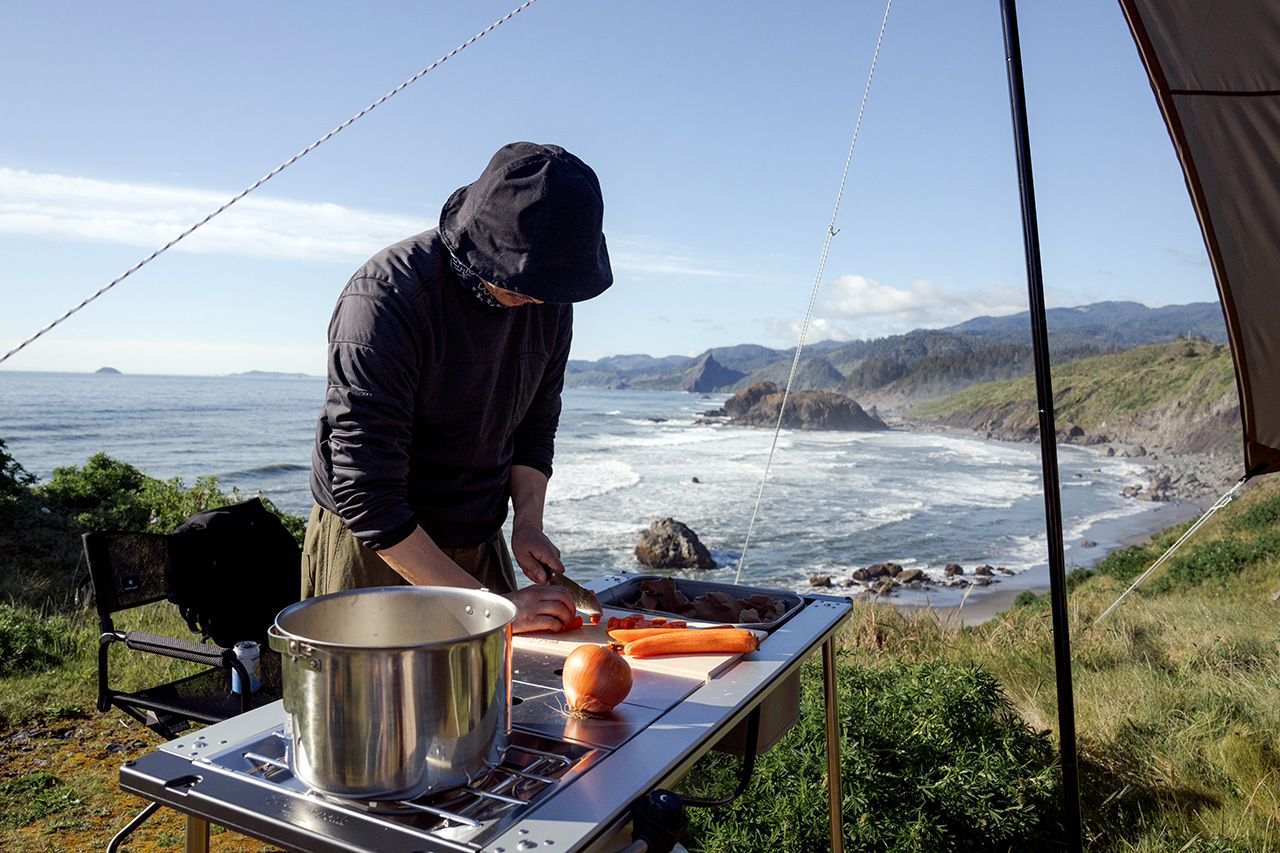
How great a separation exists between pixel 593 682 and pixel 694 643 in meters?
0.34

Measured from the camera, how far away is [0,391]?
166ft

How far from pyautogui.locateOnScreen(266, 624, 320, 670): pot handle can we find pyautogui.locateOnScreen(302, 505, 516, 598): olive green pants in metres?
0.96

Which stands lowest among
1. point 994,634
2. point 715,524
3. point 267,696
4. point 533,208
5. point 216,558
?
point 715,524

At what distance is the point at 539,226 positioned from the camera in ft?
4.82

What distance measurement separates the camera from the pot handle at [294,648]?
871mm

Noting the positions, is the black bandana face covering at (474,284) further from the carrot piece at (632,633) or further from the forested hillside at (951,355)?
the forested hillside at (951,355)

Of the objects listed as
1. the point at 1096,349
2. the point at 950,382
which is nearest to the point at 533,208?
the point at 1096,349

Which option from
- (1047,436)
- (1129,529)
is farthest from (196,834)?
(1129,529)

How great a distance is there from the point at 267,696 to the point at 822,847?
5.36 feet

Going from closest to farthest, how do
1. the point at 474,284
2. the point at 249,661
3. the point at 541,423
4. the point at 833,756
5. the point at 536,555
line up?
the point at 474,284
the point at 536,555
the point at 833,756
the point at 541,423
the point at 249,661

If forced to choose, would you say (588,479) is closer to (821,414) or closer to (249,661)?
(821,414)

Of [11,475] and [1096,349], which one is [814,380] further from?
[11,475]

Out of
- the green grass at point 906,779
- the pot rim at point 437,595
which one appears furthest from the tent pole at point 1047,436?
the pot rim at point 437,595

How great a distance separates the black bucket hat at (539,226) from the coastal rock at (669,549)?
12504 mm
